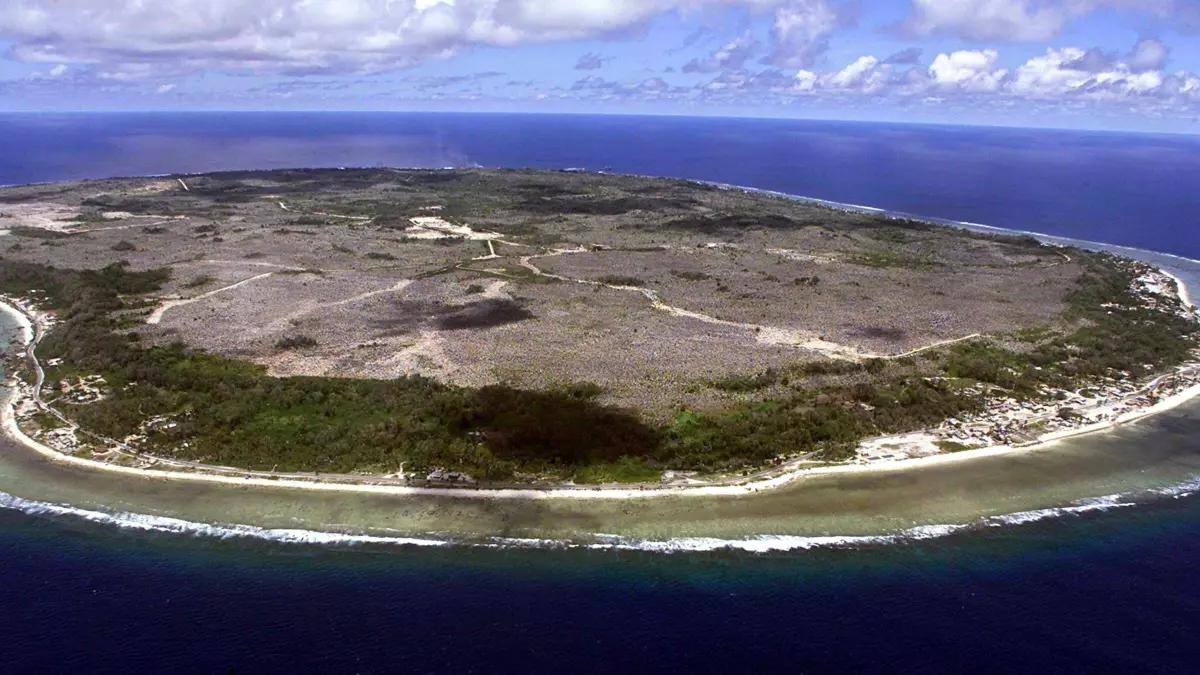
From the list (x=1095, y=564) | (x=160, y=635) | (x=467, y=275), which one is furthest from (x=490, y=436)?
(x=467, y=275)

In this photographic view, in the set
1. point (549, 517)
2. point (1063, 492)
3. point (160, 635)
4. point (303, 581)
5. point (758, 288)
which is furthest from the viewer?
point (758, 288)

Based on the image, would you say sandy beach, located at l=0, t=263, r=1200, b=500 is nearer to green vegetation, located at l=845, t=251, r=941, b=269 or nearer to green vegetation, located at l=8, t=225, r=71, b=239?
green vegetation, located at l=845, t=251, r=941, b=269

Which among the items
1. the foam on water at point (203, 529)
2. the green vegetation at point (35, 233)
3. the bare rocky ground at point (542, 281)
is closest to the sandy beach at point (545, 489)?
the foam on water at point (203, 529)

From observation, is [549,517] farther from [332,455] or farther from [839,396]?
[839,396]

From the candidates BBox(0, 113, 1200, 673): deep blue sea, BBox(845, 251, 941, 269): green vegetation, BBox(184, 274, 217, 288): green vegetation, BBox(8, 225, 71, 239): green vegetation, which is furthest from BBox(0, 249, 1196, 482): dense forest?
BBox(8, 225, 71, 239): green vegetation

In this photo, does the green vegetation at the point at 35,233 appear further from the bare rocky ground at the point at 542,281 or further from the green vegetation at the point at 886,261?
the green vegetation at the point at 886,261

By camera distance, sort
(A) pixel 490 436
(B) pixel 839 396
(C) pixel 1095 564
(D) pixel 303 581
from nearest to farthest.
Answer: (D) pixel 303 581 → (C) pixel 1095 564 → (A) pixel 490 436 → (B) pixel 839 396
